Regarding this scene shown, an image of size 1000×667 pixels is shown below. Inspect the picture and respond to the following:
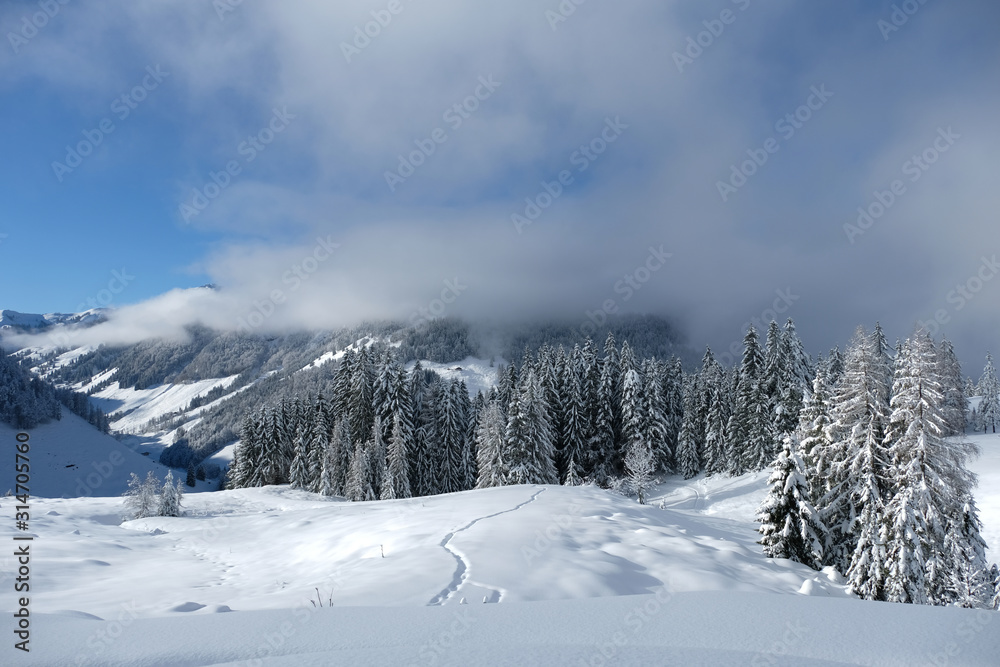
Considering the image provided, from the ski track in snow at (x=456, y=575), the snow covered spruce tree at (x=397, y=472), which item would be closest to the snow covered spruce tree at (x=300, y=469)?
the snow covered spruce tree at (x=397, y=472)

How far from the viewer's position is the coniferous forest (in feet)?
51.1

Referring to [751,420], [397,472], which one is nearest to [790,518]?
[751,420]

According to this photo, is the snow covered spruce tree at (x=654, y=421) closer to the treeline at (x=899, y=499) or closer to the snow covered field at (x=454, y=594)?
the snow covered field at (x=454, y=594)

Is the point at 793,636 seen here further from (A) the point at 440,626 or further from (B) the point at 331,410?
(B) the point at 331,410

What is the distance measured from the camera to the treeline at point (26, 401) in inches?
3516

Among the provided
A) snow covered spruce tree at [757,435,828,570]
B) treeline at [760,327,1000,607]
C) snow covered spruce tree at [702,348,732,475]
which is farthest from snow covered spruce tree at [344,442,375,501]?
snow covered spruce tree at [702,348,732,475]

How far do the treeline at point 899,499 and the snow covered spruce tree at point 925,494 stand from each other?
0.10ft

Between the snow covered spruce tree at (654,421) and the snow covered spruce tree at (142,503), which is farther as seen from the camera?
the snow covered spruce tree at (654,421)

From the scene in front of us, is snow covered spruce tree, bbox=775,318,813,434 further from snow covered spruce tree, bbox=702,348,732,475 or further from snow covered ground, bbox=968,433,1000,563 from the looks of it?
snow covered ground, bbox=968,433,1000,563

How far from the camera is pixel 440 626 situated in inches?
158

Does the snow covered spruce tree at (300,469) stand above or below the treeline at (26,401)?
below

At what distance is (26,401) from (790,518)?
131 meters

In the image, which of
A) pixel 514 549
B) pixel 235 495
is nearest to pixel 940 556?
pixel 514 549

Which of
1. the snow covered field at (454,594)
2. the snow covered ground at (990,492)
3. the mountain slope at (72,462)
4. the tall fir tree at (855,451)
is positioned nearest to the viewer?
the snow covered field at (454,594)
